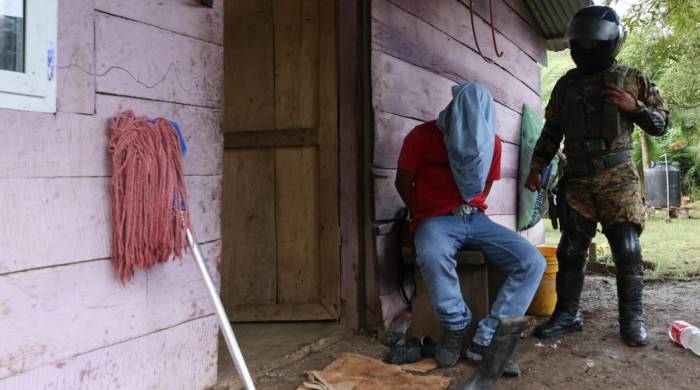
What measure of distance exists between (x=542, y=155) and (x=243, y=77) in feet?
6.92

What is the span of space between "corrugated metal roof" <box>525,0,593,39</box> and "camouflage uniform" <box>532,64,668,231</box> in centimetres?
282

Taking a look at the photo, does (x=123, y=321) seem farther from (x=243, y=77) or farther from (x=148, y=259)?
(x=243, y=77)

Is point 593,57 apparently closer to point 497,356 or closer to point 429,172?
point 429,172

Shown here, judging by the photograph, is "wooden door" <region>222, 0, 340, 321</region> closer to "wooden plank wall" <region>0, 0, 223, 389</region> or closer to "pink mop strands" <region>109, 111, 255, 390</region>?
"wooden plank wall" <region>0, 0, 223, 389</region>

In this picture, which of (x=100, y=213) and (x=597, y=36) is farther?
(x=597, y=36)

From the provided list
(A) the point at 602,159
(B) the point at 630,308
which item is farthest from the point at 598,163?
(B) the point at 630,308

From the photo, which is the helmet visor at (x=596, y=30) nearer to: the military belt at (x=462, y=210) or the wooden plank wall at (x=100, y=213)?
the military belt at (x=462, y=210)

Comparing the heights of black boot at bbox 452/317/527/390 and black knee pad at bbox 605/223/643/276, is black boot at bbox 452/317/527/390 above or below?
below

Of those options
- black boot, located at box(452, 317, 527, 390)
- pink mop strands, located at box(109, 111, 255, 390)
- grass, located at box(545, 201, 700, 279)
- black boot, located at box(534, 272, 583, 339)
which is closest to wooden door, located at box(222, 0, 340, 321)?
black boot, located at box(452, 317, 527, 390)

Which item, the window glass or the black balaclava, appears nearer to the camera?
the window glass

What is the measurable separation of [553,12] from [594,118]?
3326 millimetres

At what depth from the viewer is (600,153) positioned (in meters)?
3.48

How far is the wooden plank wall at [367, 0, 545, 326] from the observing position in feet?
11.2

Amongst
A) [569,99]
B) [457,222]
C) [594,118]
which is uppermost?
[569,99]
